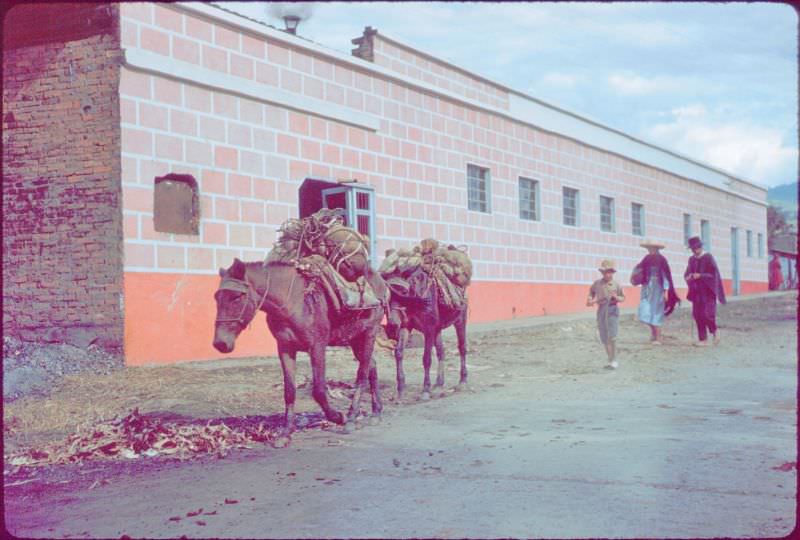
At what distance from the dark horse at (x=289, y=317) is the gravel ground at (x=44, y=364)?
171 inches

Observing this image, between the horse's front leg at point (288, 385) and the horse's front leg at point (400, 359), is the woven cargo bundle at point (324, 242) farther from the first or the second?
the horse's front leg at point (400, 359)

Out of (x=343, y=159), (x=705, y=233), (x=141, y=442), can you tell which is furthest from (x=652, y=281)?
(x=705, y=233)

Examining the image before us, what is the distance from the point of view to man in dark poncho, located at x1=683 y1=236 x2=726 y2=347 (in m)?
15.4

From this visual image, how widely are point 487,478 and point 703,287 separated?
11.1 meters

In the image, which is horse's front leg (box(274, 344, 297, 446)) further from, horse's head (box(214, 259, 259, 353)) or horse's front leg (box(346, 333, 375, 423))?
horse's front leg (box(346, 333, 375, 423))

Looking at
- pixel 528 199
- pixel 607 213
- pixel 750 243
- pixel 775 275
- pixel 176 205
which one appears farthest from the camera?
pixel 775 275

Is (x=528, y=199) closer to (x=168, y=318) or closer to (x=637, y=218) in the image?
(x=637, y=218)

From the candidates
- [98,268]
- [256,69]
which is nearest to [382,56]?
[256,69]

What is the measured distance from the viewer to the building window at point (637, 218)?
2795 cm

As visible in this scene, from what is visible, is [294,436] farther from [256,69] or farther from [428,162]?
[428,162]

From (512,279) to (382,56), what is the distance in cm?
661

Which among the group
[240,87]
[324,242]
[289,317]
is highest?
[240,87]

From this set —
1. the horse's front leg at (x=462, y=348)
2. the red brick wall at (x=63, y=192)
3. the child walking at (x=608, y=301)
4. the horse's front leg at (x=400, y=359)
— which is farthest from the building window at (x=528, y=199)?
the horse's front leg at (x=400, y=359)

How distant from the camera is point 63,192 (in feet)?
39.4
